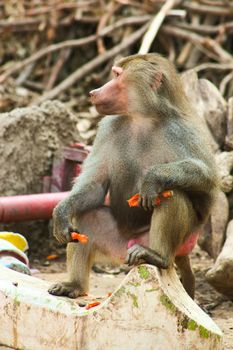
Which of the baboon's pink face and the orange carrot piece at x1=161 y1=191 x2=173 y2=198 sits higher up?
the baboon's pink face

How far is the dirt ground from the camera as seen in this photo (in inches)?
186

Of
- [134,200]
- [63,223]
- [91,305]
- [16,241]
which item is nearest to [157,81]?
[134,200]

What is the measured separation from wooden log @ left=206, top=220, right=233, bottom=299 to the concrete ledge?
788mm

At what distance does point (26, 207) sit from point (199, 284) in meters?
1.14

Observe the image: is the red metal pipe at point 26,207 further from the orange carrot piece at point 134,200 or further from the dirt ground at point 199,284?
the orange carrot piece at point 134,200

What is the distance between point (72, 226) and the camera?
426 centimetres

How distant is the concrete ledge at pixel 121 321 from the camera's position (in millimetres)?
3639

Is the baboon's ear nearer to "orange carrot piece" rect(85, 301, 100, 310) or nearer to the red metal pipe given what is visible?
"orange carrot piece" rect(85, 301, 100, 310)

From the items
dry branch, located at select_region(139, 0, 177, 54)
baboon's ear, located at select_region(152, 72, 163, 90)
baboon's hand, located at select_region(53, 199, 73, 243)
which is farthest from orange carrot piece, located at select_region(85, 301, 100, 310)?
dry branch, located at select_region(139, 0, 177, 54)

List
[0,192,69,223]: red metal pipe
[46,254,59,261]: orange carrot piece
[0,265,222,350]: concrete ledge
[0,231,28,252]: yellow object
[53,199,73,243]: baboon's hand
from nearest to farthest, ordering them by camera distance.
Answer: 1. [0,265,222,350]: concrete ledge
2. [53,199,73,243]: baboon's hand
3. [0,231,28,252]: yellow object
4. [0,192,69,223]: red metal pipe
5. [46,254,59,261]: orange carrot piece

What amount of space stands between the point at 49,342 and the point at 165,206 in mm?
772

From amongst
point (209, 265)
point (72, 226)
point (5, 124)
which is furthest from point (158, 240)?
point (5, 124)

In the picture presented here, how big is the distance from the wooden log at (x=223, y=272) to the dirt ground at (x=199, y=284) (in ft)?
0.48

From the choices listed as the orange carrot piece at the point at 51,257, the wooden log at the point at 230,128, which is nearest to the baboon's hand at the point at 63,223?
the wooden log at the point at 230,128
